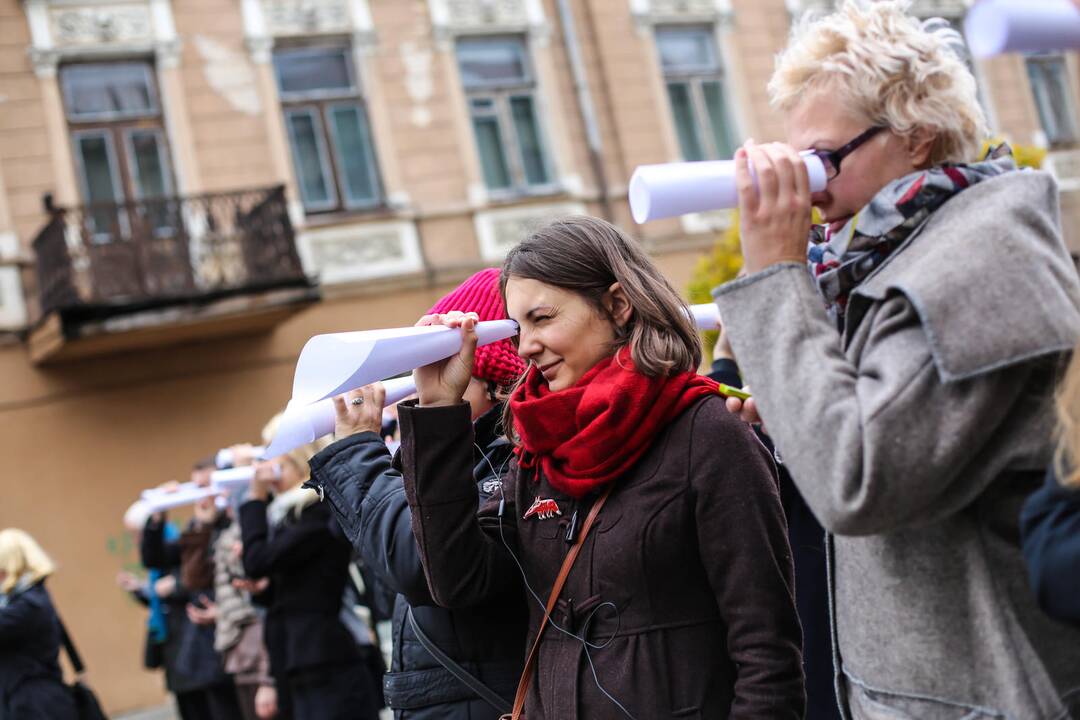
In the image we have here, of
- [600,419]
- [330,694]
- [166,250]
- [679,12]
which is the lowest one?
[330,694]

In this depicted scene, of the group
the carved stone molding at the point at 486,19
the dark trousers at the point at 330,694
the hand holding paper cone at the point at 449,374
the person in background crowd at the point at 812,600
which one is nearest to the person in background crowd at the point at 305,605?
the dark trousers at the point at 330,694

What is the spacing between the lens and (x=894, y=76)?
69.1 inches

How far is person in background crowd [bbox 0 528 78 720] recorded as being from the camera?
230 inches

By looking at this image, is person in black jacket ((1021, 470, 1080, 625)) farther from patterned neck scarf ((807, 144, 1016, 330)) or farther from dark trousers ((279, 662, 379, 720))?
dark trousers ((279, 662, 379, 720))

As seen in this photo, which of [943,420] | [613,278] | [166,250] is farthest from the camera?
[166,250]

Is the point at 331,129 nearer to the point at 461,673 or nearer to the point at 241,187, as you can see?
the point at 241,187

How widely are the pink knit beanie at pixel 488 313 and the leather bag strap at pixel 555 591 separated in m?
0.58

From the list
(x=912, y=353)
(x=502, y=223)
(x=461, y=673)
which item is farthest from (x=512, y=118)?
(x=912, y=353)

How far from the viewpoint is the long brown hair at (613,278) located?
2.38 meters

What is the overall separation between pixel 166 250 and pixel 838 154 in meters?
11.3

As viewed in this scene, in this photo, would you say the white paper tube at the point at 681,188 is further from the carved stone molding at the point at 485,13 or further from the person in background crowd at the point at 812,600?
the carved stone molding at the point at 485,13

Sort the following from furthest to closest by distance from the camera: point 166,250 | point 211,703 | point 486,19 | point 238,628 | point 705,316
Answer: point 486,19 → point 166,250 → point 211,703 → point 238,628 → point 705,316

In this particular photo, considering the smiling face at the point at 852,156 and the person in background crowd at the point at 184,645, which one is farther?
the person in background crowd at the point at 184,645

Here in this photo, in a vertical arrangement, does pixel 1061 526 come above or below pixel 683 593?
above
